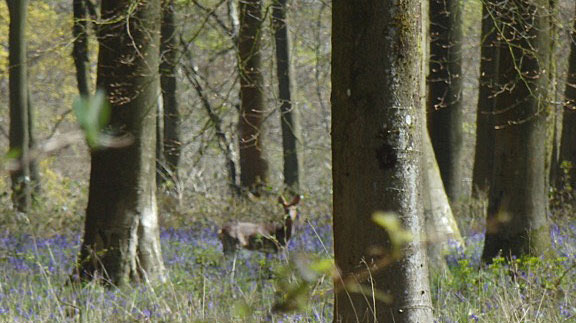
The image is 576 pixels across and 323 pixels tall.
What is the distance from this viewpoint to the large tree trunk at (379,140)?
9.93ft

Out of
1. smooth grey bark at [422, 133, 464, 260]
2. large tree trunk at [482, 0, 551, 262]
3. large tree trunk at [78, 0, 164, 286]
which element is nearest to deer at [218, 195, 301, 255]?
smooth grey bark at [422, 133, 464, 260]

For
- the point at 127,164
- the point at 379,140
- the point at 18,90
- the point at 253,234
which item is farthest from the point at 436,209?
the point at 18,90

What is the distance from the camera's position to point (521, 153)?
8.16 m

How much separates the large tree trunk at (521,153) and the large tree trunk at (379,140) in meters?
4.94

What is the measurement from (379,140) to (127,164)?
517cm

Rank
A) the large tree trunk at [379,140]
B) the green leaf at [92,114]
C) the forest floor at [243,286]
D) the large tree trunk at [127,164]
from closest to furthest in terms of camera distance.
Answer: the green leaf at [92,114] < the forest floor at [243,286] < the large tree trunk at [379,140] < the large tree trunk at [127,164]

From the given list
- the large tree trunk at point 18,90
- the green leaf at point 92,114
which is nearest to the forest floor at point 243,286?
the green leaf at point 92,114

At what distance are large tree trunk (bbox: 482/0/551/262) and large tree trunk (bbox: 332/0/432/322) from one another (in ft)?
16.2

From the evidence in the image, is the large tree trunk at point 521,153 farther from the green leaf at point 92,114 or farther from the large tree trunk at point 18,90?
the large tree trunk at point 18,90

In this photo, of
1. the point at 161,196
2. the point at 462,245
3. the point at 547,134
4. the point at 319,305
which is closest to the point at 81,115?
the point at 319,305

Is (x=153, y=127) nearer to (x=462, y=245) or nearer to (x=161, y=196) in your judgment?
(x=462, y=245)

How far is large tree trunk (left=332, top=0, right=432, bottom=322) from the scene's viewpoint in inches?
119

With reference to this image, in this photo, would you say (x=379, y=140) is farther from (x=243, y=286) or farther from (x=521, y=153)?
Answer: (x=521, y=153)

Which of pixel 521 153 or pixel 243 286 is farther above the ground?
pixel 521 153
